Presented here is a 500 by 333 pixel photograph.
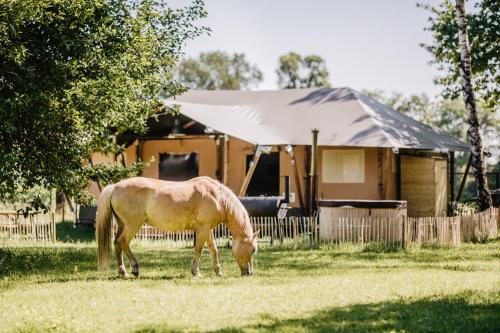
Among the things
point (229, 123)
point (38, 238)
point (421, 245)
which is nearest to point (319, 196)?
point (229, 123)

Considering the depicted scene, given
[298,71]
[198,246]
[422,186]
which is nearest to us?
[198,246]

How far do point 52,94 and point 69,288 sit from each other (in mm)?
4224

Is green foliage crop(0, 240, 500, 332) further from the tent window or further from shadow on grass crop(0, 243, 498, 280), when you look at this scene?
the tent window

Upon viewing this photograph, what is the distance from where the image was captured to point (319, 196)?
24766 millimetres

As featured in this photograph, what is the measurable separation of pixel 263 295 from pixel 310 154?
15.1 m

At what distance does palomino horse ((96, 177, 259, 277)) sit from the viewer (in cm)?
1141

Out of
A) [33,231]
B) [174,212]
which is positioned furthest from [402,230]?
[33,231]

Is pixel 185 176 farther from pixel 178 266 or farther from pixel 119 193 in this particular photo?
pixel 119 193

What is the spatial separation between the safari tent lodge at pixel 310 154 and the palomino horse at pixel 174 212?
419 inches

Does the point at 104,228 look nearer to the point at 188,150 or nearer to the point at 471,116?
the point at 471,116

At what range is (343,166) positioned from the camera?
24500 millimetres

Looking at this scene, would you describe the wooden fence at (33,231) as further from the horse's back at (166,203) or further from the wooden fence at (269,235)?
the horse's back at (166,203)

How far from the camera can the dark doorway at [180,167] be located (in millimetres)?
24625

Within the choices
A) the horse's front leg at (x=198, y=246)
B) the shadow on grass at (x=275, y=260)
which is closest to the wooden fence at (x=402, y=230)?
the shadow on grass at (x=275, y=260)
